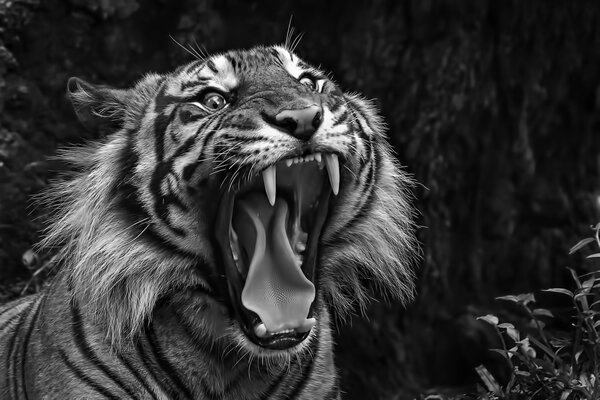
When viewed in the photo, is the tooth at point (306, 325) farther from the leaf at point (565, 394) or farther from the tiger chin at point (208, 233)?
the leaf at point (565, 394)

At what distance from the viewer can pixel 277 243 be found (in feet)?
10.4

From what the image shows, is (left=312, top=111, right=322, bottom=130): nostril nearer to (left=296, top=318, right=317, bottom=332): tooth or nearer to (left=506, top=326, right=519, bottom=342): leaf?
(left=296, top=318, right=317, bottom=332): tooth

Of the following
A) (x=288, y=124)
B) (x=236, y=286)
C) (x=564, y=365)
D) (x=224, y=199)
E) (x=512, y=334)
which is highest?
(x=288, y=124)

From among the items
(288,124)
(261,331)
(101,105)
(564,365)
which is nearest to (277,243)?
(261,331)

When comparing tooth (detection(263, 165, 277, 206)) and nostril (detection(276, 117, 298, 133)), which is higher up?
nostril (detection(276, 117, 298, 133))

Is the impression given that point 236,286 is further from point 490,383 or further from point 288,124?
point 490,383

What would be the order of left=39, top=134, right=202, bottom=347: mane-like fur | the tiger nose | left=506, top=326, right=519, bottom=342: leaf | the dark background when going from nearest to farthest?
the tiger nose, left=39, top=134, right=202, bottom=347: mane-like fur, left=506, top=326, right=519, bottom=342: leaf, the dark background

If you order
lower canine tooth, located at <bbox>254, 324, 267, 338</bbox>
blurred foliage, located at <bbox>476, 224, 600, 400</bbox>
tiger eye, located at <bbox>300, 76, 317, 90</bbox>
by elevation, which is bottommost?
blurred foliage, located at <bbox>476, 224, 600, 400</bbox>

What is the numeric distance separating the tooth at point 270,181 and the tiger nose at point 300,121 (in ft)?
0.47

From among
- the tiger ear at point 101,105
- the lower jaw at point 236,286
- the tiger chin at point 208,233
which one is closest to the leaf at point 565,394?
the tiger chin at point 208,233

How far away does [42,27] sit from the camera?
515 centimetres

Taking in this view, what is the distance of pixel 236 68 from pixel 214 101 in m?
0.16

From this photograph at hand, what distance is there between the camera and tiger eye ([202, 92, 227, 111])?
Result: 322 centimetres

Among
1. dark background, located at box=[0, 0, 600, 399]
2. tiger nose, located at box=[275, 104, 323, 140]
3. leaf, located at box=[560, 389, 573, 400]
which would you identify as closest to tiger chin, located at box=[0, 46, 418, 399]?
tiger nose, located at box=[275, 104, 323, 140]
